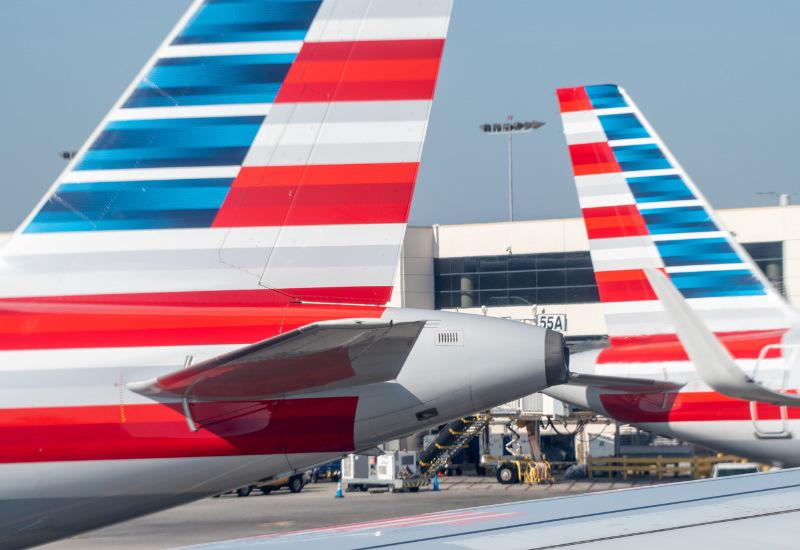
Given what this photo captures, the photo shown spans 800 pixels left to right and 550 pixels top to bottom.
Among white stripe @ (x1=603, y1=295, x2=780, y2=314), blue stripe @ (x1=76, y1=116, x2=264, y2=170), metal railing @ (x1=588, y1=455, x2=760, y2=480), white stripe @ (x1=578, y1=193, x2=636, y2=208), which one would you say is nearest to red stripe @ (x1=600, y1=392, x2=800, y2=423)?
white stripe @ (x1=603, y1=295, x2=780, y2=314)

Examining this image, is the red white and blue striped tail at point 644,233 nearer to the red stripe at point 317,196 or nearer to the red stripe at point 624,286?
the red stripe at point 624,286

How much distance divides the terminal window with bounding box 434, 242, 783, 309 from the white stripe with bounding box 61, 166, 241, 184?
1976 inches

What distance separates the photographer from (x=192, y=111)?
10.1 m

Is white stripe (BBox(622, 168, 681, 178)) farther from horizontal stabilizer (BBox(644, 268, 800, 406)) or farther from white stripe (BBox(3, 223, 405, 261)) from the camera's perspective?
white stripe (BBox(3, 223, 405, 261))

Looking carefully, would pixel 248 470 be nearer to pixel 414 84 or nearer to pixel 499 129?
pixel 414 84

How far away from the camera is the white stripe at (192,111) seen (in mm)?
10047

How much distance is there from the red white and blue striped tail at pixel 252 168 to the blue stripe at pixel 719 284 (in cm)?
1441

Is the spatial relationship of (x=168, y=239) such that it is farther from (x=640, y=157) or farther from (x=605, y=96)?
(x=605, y=96)

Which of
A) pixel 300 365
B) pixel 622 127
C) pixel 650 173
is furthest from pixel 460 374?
pixel 622 127

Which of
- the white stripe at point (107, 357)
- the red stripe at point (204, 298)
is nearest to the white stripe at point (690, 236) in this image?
the red stripe at point (204, 298)

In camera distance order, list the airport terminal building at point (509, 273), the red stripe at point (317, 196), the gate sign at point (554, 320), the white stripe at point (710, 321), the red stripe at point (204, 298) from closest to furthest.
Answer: the red stripe at point (204, 298) < the red stripe at point (317, 196) < the white stripe at point (710, 321) < the gate sign at point (554, 320) < the airport terminal building at point (509, 273)

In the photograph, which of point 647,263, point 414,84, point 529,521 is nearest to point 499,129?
point 647,263

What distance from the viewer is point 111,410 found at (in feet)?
29.2

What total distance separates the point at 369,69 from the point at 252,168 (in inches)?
54.5
